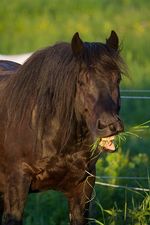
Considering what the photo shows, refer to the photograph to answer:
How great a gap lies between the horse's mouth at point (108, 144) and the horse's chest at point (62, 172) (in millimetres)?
507

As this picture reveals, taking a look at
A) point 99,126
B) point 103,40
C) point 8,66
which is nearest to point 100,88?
point 99,126

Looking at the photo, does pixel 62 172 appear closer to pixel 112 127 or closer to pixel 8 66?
pixel 112 127

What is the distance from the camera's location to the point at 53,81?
577 centimetres

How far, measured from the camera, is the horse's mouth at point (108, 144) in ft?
17.5

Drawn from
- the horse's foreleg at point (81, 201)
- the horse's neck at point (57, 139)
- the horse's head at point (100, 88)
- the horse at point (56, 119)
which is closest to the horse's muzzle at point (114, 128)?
the horse's head at point (100, 88)

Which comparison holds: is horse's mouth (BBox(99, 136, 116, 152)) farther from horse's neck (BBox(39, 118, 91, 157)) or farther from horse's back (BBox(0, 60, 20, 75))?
horse's back (BBox(0, 60, 20, 75))

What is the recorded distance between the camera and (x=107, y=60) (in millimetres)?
5547

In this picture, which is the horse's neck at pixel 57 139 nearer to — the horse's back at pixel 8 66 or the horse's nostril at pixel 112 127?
the horse's nostril at pixel 112 127

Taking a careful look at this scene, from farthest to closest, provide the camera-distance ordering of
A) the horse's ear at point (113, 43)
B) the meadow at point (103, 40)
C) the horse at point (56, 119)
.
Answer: the meadow at point (103, 40) → the horse's ear at point (113, 43) → the horse at point (56, 119)

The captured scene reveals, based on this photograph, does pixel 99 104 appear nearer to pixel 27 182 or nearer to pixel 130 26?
pixel 27 182

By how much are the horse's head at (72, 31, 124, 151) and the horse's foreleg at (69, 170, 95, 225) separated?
649mm

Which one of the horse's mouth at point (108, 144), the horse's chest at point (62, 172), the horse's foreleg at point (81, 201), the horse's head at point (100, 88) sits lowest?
the horse's foreleg at point (81, 201)

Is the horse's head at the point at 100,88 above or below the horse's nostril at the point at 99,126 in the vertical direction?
above

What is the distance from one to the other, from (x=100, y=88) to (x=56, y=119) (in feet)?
1.75
